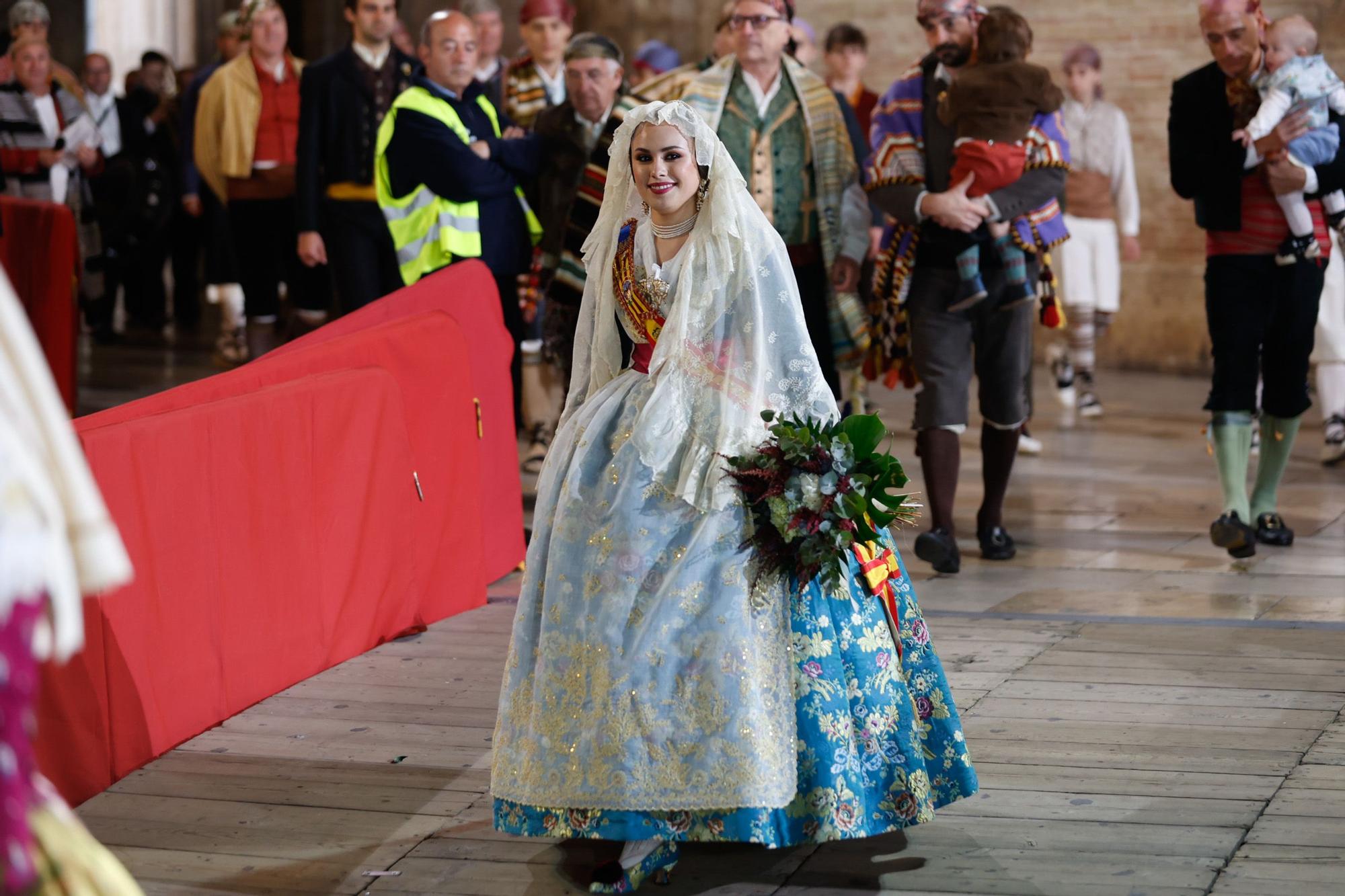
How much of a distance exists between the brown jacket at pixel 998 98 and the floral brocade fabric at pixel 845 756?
8.99 ft

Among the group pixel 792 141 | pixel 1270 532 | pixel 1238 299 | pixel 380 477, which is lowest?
pixel 1270 532

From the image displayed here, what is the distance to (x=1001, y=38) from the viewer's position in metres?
5.82

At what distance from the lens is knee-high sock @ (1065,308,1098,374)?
9.83 meters

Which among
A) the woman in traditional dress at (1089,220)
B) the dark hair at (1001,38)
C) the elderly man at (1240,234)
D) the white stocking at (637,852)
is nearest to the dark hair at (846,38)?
the woman in traditional dress at (1089,220)

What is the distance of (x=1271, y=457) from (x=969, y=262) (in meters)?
1.38

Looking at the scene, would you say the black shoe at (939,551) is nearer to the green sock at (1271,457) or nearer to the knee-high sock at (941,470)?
the knee-high sock at (941,470)

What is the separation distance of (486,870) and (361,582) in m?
1.62

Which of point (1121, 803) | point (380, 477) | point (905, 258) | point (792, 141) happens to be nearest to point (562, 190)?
point (792, 141)

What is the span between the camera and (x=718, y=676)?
3.25 metres

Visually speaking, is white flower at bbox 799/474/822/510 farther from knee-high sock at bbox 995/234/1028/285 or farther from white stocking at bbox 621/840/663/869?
knee-high sock at bbox 995/234/1028/285

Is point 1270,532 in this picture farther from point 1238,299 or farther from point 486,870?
point 486,870

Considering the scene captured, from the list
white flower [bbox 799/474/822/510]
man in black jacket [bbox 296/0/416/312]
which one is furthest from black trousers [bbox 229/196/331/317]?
white flower [bbox 799/474/822/510]

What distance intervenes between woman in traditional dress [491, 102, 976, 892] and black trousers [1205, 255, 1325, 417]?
116 inches

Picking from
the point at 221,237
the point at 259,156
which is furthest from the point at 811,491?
the point at 221,237
